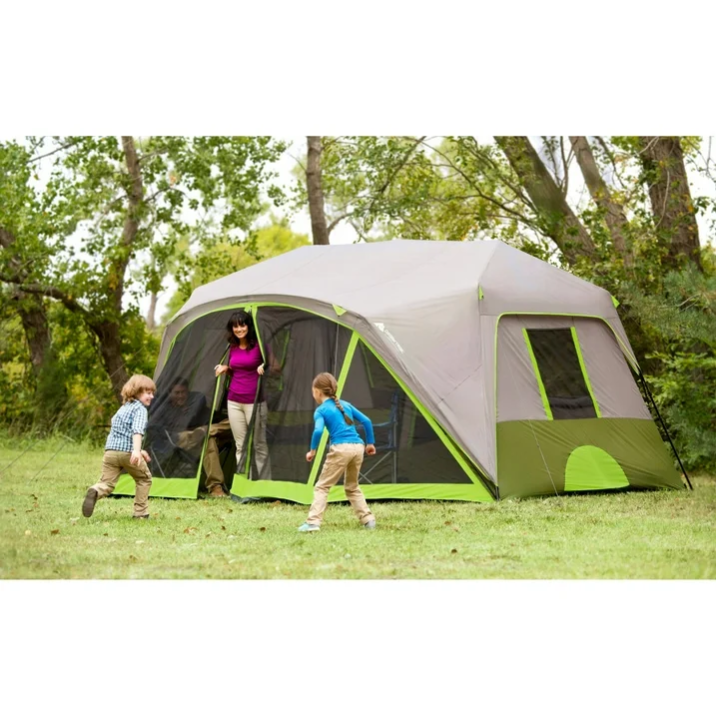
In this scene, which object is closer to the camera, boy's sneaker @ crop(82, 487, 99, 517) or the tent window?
boy's sneaker @ crop(82, 487, 99, 517)

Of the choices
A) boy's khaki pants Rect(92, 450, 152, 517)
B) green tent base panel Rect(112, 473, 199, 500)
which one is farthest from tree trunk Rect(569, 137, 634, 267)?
boy's khaki pants Rect(92, 450, 152, 517)

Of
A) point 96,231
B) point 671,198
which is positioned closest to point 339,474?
point 671,198

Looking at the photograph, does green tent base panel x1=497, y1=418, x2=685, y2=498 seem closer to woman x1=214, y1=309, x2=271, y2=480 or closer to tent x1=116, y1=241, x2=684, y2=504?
tent x1=116, y1=241, x2=684, y2=504

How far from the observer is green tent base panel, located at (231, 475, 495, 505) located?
859cm

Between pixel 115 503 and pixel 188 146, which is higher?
pixel 188 146

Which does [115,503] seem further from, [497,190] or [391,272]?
[497,190]

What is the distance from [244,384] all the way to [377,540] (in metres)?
2.63

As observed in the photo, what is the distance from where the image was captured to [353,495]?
7.46 m

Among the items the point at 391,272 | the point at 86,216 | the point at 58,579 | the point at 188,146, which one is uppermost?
the point at 188,146

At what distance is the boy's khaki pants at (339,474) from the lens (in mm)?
7344

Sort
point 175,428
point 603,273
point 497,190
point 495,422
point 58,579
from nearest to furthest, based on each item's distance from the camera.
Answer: point 58,579, point 495,422, point 175,428, point 603,273, point 497,190

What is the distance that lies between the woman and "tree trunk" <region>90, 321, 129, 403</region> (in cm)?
699

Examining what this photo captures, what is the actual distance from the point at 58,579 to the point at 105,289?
10.2m

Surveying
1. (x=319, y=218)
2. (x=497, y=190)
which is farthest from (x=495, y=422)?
(x=319, y=218)
